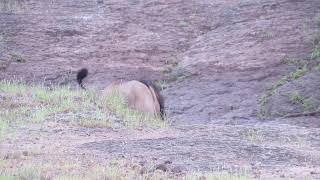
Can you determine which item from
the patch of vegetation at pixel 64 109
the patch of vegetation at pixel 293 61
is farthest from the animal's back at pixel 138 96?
the patch of vegetation at pixel 293 61

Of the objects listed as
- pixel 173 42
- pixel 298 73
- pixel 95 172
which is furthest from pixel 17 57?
pixel 95 172

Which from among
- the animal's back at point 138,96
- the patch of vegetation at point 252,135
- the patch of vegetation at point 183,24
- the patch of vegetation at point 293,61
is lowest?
the patch of vegetation at point 252,135

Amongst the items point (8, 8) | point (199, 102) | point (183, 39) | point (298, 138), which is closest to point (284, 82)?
point (199, 102)

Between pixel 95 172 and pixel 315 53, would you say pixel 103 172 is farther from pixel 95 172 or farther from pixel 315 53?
pixel 315 53

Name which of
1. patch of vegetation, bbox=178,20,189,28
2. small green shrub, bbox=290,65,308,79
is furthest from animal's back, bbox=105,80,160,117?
patch of vegetation, bbox=178,20,189,28

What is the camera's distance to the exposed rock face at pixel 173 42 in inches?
696

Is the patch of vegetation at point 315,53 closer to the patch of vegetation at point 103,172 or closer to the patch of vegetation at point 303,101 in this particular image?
the patch of vegetation at point 303,101

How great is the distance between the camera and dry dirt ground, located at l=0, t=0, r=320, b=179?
16.1 m

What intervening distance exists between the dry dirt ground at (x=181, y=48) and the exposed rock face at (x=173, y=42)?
27mm

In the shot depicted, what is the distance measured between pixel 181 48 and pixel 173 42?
0.38 m

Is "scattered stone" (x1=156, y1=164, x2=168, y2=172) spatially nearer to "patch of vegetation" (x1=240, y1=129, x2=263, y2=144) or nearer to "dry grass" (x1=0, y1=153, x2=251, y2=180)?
"dry grass" (x1=0, y1=153, x2=251, y2=180)

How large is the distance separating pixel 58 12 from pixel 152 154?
1463 cm

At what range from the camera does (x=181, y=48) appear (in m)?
20.8

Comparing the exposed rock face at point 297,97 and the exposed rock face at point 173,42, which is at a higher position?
the exposed rock face at point 173,42
